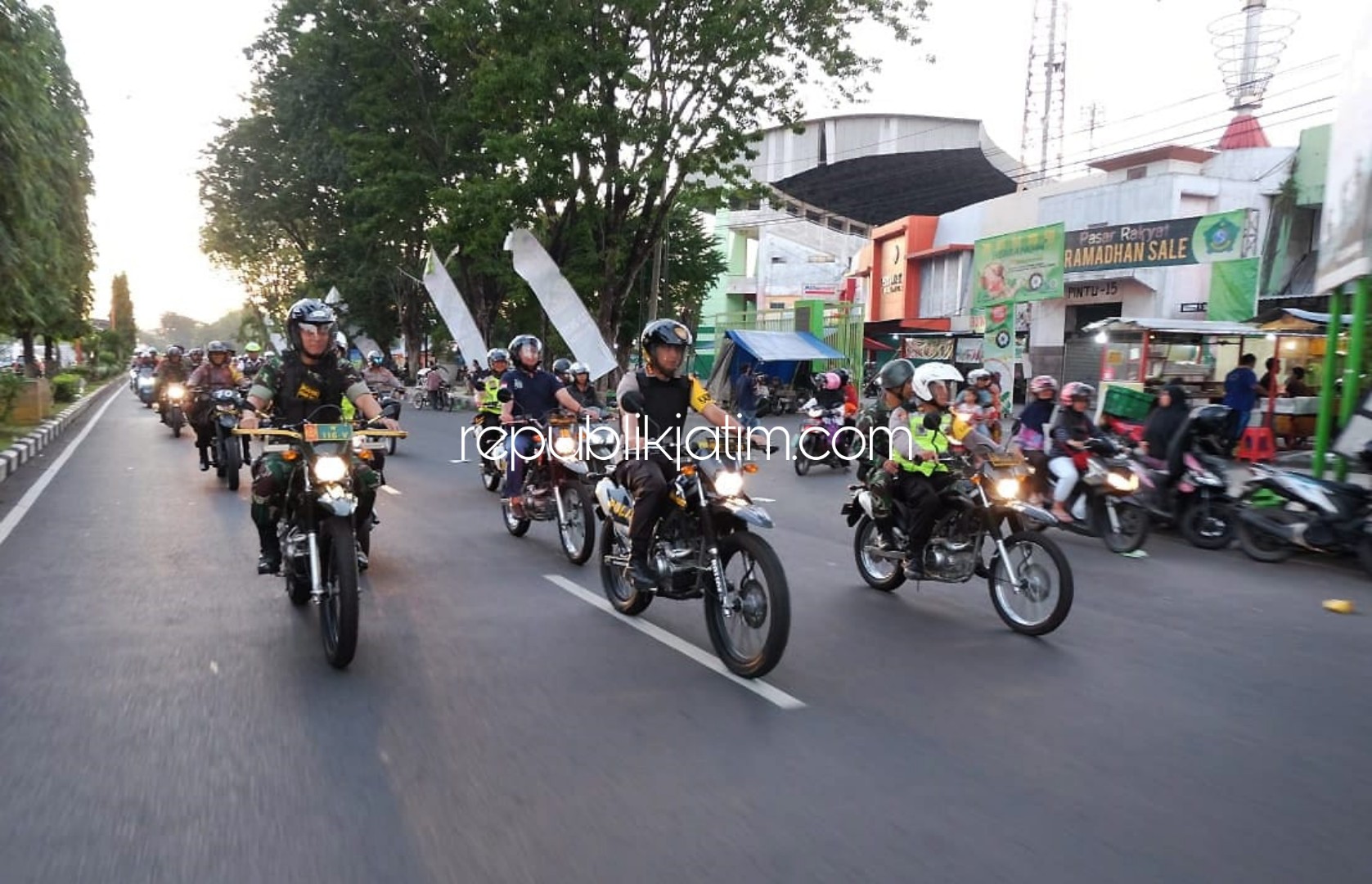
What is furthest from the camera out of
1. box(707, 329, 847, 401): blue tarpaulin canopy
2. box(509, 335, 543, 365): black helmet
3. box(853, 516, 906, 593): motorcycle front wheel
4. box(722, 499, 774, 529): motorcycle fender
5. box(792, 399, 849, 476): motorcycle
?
box(707, 329, 847, 401): blue tarpaulin canopy

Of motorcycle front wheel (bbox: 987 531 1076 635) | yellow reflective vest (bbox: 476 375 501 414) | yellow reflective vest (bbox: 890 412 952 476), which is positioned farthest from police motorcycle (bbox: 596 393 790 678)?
yellow reflective vest (bbox: 476 375 501 414)

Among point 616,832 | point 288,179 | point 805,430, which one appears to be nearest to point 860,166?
point 288,179

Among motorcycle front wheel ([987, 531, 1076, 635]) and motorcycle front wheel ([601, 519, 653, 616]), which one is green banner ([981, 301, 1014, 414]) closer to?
motorcycle front wheel ([987, 531, 1076, 635])

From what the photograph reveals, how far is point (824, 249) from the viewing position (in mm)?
53656

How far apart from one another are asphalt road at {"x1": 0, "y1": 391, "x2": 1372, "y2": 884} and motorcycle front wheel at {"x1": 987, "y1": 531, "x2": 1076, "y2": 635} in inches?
6.7

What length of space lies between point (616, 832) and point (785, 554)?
5.26 m

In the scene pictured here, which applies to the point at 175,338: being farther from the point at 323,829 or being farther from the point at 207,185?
the point at 323,829

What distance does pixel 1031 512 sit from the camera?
6.02 meters

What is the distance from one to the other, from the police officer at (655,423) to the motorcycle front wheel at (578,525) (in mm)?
1892

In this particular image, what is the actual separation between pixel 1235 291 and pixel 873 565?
72.0ft

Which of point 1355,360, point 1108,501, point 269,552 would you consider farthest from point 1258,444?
point 269,552

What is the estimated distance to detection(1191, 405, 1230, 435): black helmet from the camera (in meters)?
9.18

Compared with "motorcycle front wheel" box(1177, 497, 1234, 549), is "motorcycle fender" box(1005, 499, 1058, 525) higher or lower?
higher

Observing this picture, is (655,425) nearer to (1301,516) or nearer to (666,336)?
(666,336)
